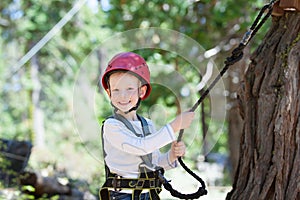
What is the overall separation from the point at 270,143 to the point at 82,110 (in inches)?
45.5

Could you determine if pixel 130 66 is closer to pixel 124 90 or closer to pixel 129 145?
pixel 124 90

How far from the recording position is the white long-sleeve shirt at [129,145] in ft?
9.04

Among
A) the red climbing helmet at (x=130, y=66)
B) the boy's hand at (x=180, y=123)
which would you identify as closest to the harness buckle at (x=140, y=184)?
the boy's hand at (x=180, y=123)

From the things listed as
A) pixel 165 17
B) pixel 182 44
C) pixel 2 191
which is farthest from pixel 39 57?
pixel 182 44

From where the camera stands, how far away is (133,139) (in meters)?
2.80

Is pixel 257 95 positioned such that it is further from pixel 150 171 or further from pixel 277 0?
pixel 150 171

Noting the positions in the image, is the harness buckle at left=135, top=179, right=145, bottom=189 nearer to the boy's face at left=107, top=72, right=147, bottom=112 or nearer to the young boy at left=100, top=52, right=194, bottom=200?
A: the young boy at left=100, top=52, right=194, bottom=200

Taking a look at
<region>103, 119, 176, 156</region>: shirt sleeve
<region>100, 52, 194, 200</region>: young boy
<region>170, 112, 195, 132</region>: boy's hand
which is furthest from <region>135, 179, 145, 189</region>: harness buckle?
<region>170, 112, 195, 132</region>: boy's hand

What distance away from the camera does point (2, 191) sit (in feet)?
21.5

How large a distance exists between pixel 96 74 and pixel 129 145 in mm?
8025

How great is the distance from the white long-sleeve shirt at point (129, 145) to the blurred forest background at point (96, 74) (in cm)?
27

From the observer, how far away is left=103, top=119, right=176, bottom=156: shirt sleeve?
9.01 ft

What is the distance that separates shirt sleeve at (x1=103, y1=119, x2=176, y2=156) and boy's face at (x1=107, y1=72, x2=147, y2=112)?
0.10m

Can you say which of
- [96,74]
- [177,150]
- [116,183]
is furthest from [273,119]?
[96,74]
